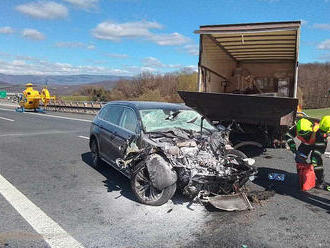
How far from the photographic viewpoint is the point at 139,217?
4098 mm

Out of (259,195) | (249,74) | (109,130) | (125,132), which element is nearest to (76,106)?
(249,74)

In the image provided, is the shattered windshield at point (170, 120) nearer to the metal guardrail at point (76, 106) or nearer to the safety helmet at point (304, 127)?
the safety helmet at point (304, 127)

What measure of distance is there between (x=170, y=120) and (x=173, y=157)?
1.40 metres

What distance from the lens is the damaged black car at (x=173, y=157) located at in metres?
4.22

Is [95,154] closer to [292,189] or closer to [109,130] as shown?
[109,130]

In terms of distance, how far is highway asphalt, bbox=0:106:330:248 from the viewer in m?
3.47

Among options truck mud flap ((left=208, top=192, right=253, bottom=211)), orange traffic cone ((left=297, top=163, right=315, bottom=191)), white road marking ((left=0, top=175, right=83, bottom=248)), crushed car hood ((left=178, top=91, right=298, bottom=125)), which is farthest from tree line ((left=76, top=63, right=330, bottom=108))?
truck mud flap ((left=208, top=192, right=253, bottom=211))

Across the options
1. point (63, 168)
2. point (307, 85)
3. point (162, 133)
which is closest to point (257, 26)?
point (162, 133)

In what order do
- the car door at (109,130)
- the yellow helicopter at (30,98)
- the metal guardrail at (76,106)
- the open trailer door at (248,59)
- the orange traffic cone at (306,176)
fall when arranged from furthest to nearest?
the yellow helicopter at (30,98)
the metal guardrail at (76,106)
the open trailer door at (248,59)
the car door at (109,130)
the orange traffic cone at (306,176)

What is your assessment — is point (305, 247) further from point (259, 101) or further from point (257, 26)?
point (257, 26)

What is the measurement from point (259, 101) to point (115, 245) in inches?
152

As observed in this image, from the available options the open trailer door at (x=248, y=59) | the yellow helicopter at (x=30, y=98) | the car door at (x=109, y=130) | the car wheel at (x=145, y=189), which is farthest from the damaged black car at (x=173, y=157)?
the yellow helicopter at (x=30, y=98)

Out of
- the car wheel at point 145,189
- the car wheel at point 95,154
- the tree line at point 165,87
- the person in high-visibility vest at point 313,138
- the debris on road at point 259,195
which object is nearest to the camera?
the car wheel at point 145,189

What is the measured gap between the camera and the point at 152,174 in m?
4.27
